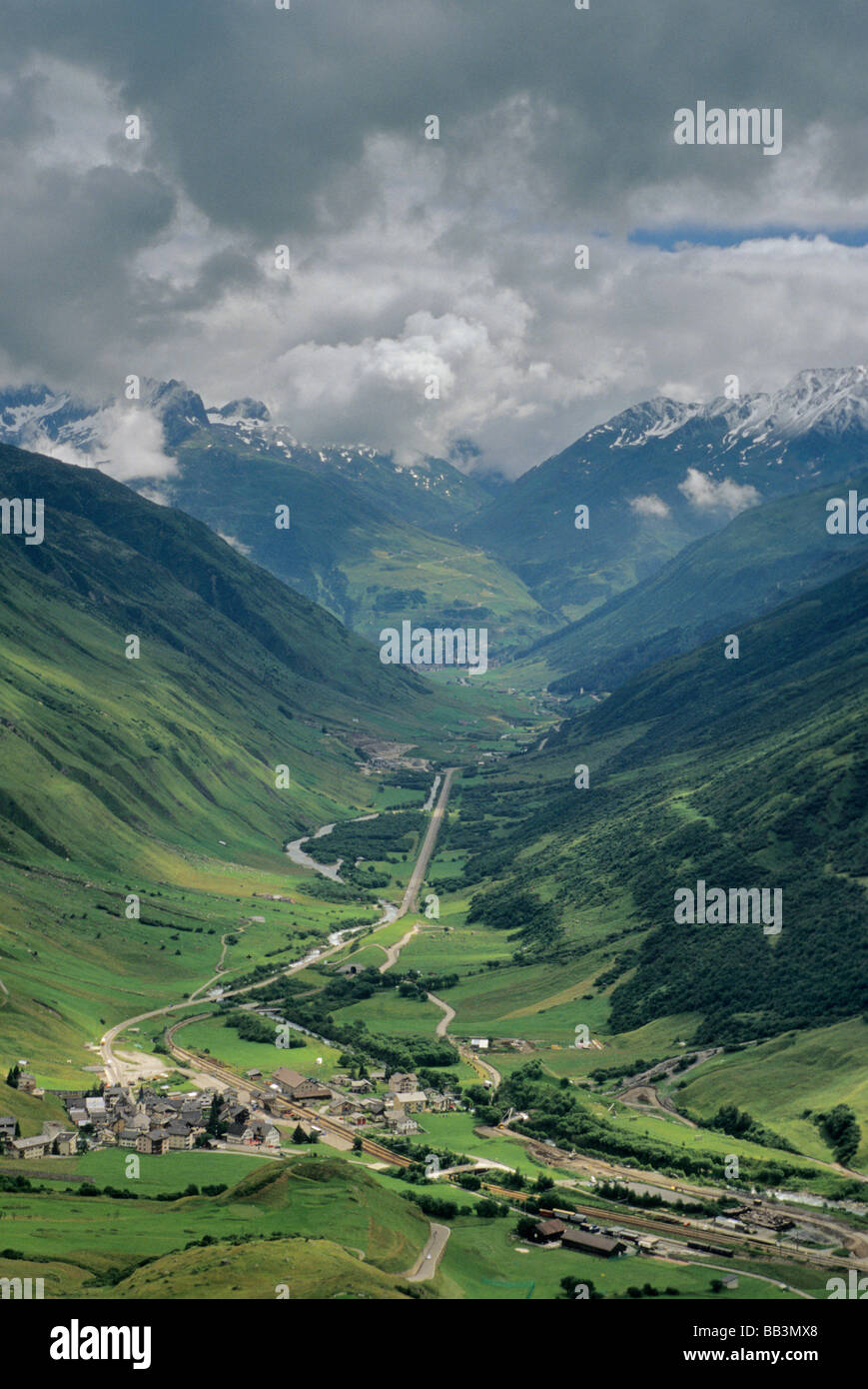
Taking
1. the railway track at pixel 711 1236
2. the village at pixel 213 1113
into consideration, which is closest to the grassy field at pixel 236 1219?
the railway track at pixel 711 1236

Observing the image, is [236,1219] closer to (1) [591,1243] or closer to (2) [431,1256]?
(2) [431,1256]

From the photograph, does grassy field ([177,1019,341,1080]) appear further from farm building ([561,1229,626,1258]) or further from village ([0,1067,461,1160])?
farm building ([561,1229,626,1258])

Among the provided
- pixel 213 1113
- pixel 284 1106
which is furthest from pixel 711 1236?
pixel 284 1106

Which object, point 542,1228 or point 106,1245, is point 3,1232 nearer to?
point 106,1245

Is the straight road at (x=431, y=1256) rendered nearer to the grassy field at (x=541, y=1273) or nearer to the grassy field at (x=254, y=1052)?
the grassy field at (x=541, y=1273)

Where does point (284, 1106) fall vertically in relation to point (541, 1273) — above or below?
above

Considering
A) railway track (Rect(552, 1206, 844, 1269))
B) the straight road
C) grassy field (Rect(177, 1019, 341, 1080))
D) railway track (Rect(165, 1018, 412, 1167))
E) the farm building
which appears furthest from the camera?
grassy field (Rect(177, 1019, 341, 1080))

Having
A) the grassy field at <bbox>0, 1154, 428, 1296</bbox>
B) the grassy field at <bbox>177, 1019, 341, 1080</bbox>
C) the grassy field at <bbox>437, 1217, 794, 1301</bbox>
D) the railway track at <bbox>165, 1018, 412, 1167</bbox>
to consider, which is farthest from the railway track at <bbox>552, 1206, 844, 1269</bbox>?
the grassy field at <bbox>177, 1019, 341, 1080</bbox>

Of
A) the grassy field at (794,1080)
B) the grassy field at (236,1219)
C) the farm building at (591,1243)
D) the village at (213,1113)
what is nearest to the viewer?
the grassy field at (236,1219)

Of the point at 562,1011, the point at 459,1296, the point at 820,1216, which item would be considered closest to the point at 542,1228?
the point at 459,1296

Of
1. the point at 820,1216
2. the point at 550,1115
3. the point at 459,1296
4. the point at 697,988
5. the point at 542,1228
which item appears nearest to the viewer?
the point at 459,1296
